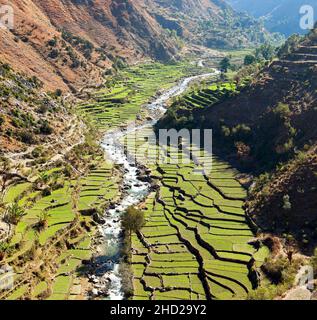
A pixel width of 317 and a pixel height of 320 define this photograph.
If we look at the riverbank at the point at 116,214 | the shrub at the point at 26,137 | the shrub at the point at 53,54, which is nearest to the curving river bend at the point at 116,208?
the riverbank at the point at 116,214

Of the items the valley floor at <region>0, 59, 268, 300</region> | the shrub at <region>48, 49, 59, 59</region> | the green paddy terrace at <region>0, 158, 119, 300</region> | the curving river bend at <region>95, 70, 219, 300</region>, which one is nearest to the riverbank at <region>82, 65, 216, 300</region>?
the curving river bend at <region>95, 70, 219, 300</region>

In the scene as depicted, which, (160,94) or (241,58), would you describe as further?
(241,58)

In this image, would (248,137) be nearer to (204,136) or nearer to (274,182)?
(204,136)

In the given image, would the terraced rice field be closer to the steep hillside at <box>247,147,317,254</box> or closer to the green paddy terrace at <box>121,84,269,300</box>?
the green paddy terrace at <box>121,84,269,300</box>

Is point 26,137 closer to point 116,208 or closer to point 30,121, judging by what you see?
point 30,121

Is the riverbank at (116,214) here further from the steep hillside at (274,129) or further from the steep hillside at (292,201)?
the steep hillside at (292,201)
